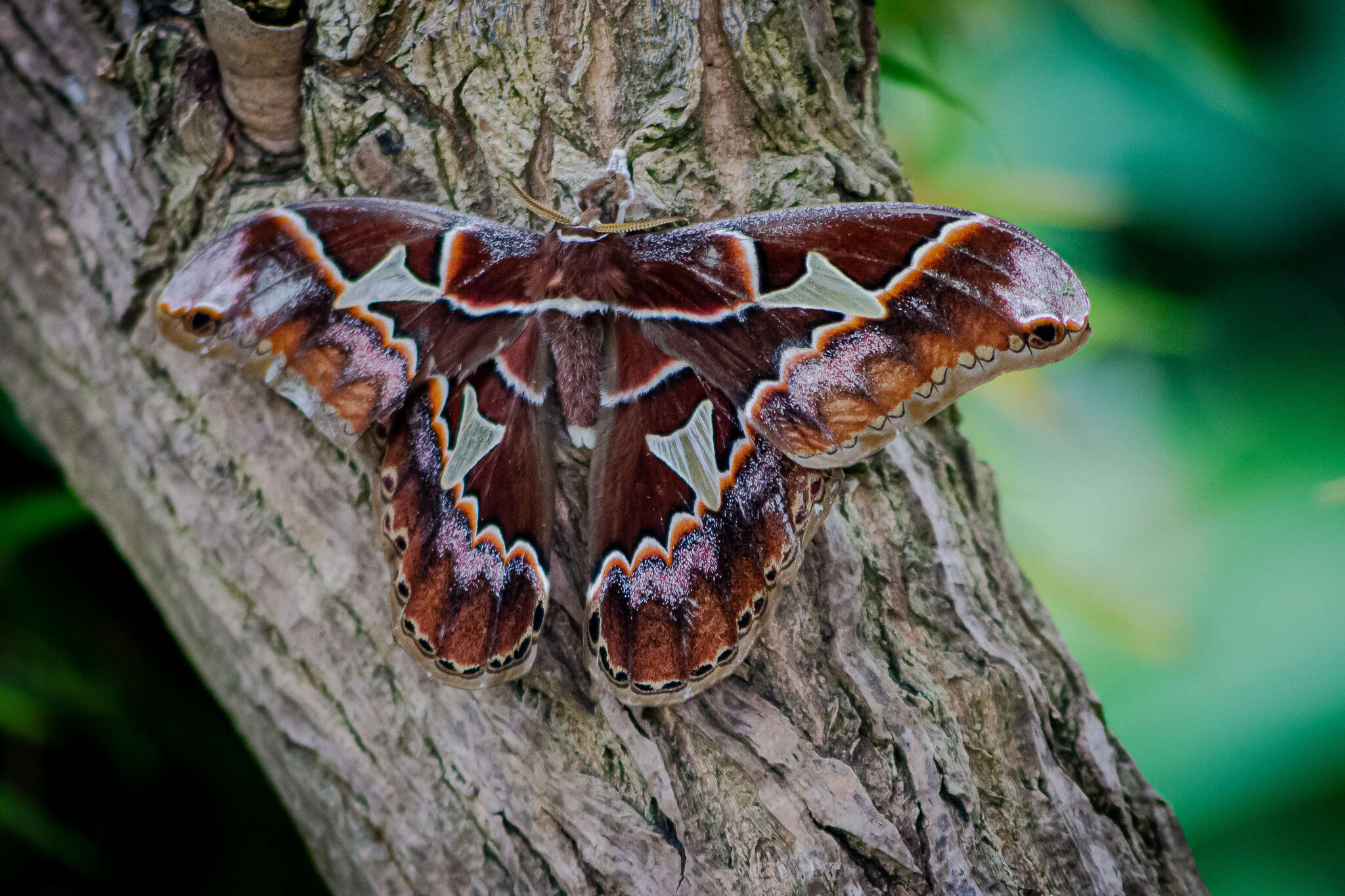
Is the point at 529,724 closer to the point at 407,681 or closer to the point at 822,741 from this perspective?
the point at 407,681

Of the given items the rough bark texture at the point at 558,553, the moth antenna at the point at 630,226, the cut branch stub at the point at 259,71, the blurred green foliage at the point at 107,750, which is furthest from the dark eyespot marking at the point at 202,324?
the blurred green foliage at the point at 107,750

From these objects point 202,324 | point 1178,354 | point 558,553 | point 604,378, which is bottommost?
point 1178,354

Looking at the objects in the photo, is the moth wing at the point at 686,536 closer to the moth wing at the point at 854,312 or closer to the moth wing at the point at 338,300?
the moth wing at the point at 854,312

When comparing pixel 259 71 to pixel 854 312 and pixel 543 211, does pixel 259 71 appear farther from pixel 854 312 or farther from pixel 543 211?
pixel 854 312

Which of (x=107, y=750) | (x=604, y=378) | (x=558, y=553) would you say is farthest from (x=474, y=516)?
(x=107, y=750)

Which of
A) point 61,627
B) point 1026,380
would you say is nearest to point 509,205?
point 1026,380
